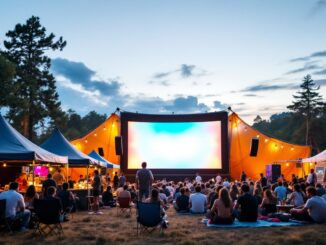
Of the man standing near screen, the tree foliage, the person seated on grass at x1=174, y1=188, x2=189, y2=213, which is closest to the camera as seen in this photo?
the man standing near screen

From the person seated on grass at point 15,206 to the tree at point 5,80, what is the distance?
58.2 ft

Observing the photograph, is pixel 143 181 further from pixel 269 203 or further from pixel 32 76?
pixel 32 76

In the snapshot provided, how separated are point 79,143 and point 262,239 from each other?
20.5 metres

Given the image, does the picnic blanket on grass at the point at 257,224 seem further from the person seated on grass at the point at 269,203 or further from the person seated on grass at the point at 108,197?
the person seated on grass at the point at 108,197

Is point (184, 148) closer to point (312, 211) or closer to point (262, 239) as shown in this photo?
point (312, 211)

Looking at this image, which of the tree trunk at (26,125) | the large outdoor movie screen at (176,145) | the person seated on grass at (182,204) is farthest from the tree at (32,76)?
the person seated on grass at (182,204)

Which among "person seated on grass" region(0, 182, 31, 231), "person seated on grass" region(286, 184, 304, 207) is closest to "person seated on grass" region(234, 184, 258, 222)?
"person seated on grass" region(286, 184, 304, 207)

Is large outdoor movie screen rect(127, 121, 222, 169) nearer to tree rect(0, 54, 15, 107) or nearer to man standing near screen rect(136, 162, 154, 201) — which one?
tree rect(0, 54, 15, 107)

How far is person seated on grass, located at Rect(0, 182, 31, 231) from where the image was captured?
7.43m

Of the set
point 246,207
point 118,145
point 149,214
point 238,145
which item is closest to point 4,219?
point 149,214

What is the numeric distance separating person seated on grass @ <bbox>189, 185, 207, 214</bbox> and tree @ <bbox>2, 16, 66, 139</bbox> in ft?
68.6

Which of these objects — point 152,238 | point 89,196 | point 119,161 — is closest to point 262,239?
point 152,238

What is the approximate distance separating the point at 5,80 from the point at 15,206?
18845mm

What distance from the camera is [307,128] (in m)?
46.2
